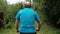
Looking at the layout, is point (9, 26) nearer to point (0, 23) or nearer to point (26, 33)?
point (0, 23)

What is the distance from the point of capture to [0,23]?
51.6 ft

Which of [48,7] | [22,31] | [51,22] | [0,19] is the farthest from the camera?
[51,22]

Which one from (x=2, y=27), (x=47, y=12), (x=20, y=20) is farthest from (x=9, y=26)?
(x=20, y=20)

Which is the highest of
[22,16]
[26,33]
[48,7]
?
[22,16]

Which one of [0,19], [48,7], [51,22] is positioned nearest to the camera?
[0,19]

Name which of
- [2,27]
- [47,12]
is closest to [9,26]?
[2,27]

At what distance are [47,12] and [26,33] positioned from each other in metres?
11.1

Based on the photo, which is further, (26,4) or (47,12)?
(47,12)

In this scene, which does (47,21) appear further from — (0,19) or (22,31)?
(22,31)

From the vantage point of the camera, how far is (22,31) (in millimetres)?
6605

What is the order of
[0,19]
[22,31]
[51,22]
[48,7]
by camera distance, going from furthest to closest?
[51,22], [48,7], [0,19], [22,31]

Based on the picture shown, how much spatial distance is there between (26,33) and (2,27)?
981 cm

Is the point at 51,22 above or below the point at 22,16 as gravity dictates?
below

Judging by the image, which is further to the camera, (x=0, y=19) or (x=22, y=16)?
(x=0, y=19)
